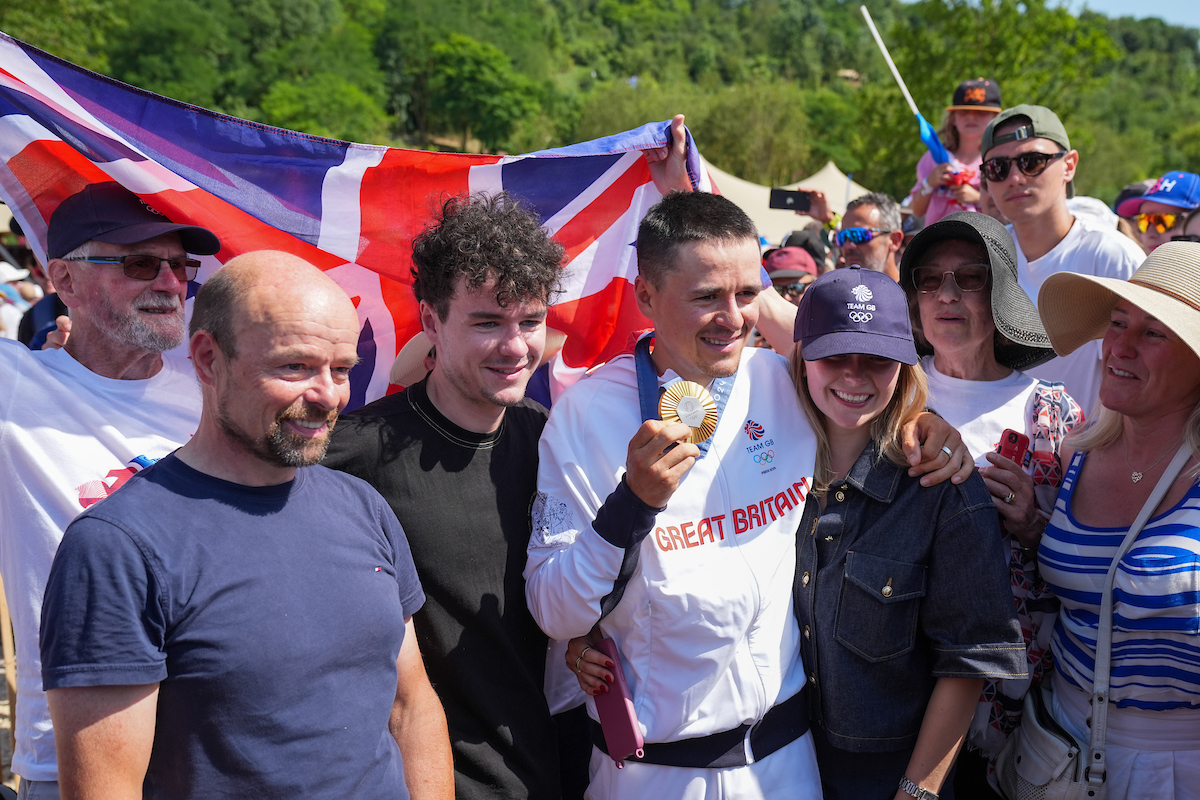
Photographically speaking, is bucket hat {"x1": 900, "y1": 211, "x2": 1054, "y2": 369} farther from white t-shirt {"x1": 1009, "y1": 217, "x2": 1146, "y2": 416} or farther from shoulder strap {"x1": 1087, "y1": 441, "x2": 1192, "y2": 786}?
white t-shirt {"x1": 1009, "y1": 217, "x2": 1146, "y2": 416}

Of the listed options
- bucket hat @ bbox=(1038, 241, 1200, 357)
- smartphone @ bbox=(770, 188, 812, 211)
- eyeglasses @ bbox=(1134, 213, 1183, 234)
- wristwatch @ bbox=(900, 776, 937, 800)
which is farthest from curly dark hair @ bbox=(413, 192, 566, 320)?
smartphone @ bbox=(770, 188, 812, 211)

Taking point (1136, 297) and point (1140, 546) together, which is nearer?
point (1140, 546)

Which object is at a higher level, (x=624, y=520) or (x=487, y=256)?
(x=487, y=256)

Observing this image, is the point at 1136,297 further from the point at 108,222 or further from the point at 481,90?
the point at 481,90

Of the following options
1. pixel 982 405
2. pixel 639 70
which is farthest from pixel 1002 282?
pixel 639 70

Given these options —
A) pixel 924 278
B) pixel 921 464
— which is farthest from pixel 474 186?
pixel 921 464

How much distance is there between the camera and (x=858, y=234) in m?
6.52

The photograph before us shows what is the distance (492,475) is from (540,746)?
895 millimetres

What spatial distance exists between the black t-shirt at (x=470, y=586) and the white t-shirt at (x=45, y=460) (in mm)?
745

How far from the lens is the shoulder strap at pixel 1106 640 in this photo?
2.50 m

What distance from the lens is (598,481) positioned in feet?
8.61

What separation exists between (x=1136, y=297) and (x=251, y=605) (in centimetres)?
264

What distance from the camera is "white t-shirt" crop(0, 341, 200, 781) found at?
2.61 m

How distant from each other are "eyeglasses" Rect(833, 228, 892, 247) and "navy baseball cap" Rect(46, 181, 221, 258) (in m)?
4.79
